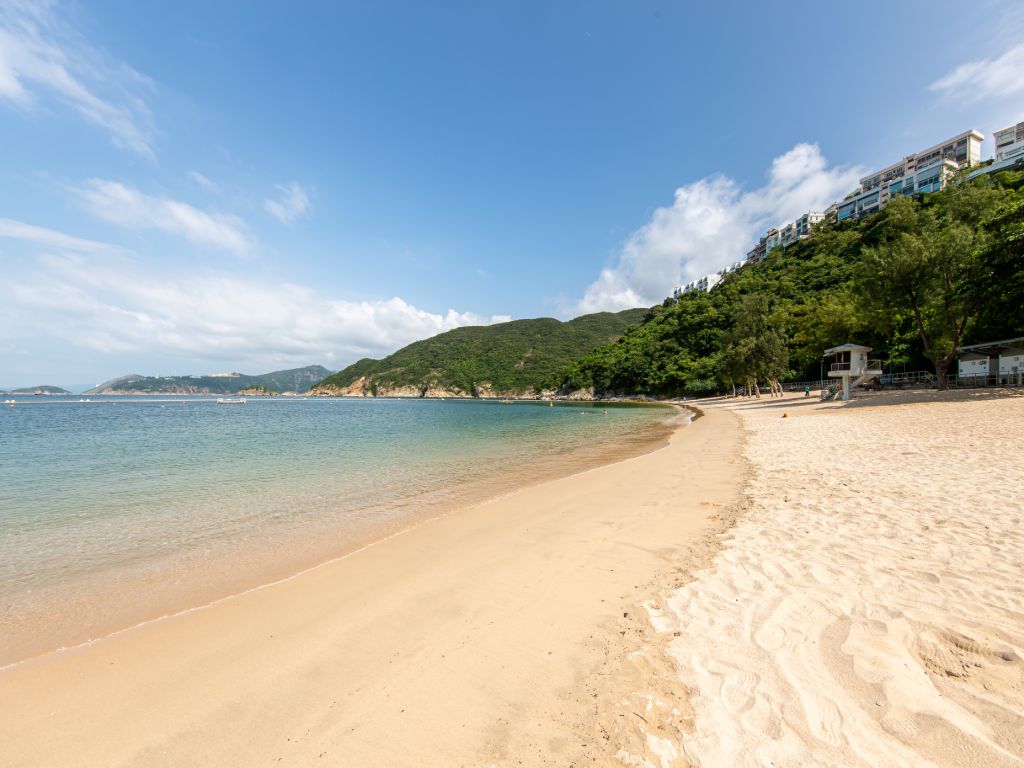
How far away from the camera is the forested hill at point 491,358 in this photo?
488 ft

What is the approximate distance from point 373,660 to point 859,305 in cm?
4497

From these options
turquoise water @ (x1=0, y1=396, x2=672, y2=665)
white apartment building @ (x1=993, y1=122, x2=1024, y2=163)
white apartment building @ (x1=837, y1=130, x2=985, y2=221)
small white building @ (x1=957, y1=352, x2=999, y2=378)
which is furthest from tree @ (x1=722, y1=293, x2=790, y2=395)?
white apartment building @ (x1=993, y1=122, x2=1024, y2=163)

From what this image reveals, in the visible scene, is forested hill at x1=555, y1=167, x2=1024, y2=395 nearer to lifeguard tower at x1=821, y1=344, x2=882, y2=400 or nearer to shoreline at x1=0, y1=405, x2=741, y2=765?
lifeguard tower at x1=821, y1=344, x2=882, y2=400

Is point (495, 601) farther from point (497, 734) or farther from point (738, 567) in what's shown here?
point (738, 567)

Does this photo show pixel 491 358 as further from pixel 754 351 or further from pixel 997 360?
pixel 997 360

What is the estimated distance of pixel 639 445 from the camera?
2006cm

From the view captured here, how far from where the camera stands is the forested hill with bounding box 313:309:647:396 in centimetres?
14888

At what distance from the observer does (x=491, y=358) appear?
159875 millimetres

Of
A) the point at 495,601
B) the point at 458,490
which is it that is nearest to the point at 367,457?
the point at 458,490

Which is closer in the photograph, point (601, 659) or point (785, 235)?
point (601, 659)

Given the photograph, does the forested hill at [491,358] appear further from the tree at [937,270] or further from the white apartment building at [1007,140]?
the white apartment building at [1007,140]

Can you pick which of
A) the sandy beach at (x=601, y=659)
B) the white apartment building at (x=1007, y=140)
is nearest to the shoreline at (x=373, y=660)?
the sandy beach at (x=601, y=659)

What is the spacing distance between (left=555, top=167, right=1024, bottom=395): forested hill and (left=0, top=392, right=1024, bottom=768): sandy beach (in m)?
29.2

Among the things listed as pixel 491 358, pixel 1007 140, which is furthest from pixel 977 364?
pixel 491 358
